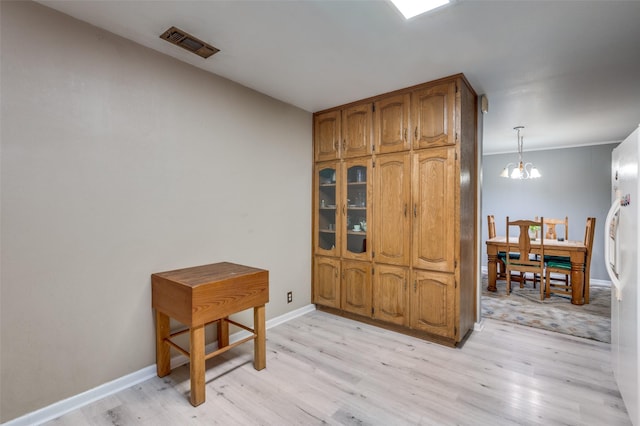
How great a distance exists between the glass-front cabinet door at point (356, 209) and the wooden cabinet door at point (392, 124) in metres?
0.27

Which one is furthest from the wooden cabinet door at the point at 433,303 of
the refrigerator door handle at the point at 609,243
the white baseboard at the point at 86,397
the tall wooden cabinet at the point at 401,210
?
the white baseboard at the point at 86,397

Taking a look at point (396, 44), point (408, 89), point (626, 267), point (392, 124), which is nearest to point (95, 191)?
point (396, 44)

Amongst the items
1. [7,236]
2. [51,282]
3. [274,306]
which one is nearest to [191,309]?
[51,282]

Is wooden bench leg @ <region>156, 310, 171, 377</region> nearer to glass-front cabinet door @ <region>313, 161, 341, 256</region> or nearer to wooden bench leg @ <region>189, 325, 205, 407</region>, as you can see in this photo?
wooden bench leg @ <region>189, 325, 205, 407</region>

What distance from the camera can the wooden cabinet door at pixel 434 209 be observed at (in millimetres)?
2760

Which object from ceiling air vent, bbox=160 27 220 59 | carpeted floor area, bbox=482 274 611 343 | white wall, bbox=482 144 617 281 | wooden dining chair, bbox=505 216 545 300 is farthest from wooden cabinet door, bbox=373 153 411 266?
white wall, bbox=482 144 617 281

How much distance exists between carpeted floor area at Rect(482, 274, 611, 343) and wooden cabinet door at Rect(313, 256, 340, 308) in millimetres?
1757

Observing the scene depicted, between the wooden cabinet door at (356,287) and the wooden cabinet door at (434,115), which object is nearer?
the wooden cabinet door at (434,115)

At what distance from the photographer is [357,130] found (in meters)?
3.37

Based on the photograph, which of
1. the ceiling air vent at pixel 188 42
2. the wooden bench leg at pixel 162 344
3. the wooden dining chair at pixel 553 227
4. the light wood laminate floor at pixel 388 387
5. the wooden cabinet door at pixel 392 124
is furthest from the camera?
the wooden dining chair at pixel 553 227

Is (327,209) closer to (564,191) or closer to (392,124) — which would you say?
→ (392,124)

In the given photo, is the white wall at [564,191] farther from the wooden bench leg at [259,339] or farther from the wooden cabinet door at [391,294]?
the wooden bench leg at [259,339]

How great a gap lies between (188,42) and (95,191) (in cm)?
119

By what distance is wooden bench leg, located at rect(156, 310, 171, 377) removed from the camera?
2270 mm
